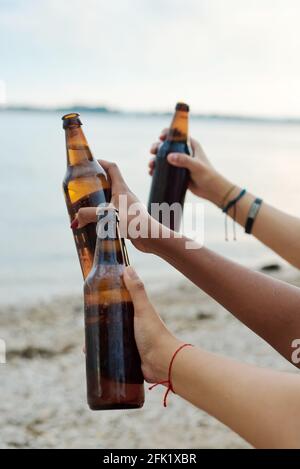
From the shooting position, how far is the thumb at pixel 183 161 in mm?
2270

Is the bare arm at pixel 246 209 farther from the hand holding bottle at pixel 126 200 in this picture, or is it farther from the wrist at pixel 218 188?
the hand holding bottle at pixel 126 200

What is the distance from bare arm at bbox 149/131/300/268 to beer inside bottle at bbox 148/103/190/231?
0.08 feet

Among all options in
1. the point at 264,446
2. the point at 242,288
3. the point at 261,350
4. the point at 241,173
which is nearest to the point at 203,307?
the point at 261,350

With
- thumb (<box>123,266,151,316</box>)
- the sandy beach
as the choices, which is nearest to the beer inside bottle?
thumb (<box>123,266,151,316</box>)

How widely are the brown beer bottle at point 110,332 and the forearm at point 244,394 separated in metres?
0.12

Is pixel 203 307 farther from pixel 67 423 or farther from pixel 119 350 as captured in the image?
pixel 119 350

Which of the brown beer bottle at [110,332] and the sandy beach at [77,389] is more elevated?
the brown beer bottle at [110,332]

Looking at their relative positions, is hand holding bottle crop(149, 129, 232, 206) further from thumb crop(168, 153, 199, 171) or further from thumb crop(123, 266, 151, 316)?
thumb crop(123, 266, 151, 316)

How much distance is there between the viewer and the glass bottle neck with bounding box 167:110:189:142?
231cm

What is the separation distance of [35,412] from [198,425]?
1054 mm

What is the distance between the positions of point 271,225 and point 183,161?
0.36m

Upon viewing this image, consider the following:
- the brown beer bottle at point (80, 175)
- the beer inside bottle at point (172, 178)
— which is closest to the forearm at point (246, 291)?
the brown beer bottle at point (80, 175)

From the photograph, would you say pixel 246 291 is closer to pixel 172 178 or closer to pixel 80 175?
pixel 80 175

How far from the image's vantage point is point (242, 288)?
1.69m
